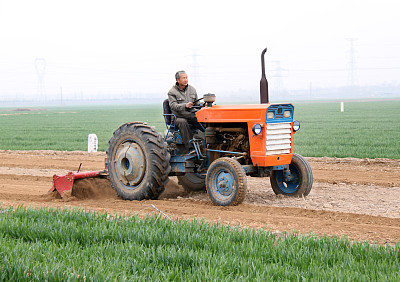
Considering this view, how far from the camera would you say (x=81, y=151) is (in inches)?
632

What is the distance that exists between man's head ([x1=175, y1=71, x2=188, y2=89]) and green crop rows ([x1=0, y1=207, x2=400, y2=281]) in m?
3.12

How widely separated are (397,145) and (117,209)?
1136 cm

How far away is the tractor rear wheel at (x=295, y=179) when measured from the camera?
8.05 metres

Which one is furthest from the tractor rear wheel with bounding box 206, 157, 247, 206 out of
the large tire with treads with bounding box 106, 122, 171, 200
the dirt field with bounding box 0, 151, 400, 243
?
the large tire with treads with bounding box 106, 122, 171, 200

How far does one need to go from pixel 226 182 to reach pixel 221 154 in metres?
0.77

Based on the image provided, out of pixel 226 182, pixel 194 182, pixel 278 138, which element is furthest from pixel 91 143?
pixel 278 138

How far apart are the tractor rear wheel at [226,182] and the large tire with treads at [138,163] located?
0.82 metres

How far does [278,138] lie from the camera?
7.61 meters

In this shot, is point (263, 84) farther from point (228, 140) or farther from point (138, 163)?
point (138, 163)

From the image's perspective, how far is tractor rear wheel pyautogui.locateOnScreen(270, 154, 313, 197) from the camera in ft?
26.4

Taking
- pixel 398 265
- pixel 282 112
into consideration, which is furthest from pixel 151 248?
pixel 282 112

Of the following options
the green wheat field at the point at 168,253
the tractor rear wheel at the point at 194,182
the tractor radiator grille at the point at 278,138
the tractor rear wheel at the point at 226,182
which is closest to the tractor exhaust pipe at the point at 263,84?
the tractor radiator grille at the point at 278,138

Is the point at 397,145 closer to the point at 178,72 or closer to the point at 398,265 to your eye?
the point at 178,72

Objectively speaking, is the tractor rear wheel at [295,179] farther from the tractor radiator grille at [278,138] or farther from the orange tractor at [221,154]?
the tractor radiator grille at [278,138]
